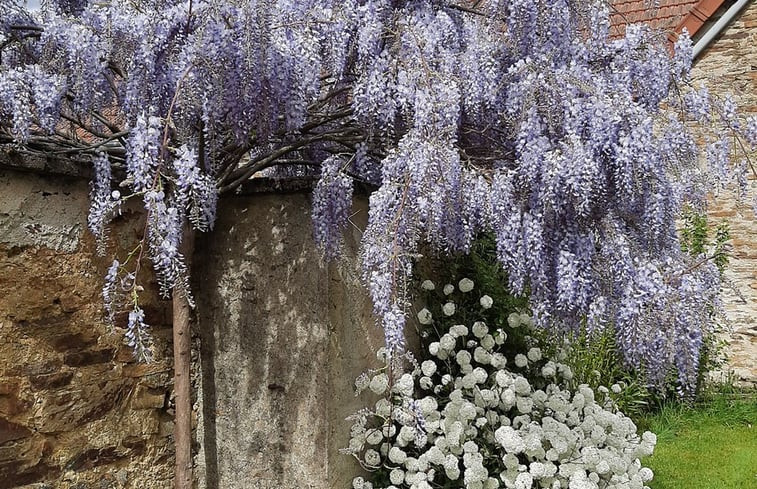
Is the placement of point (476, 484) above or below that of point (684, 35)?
below

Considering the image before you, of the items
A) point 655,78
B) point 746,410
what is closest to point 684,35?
point 655,78

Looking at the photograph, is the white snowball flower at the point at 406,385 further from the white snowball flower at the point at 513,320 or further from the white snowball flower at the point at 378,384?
the white snowball flower at the point at 513,320

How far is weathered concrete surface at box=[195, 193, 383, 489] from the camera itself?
3209 mm

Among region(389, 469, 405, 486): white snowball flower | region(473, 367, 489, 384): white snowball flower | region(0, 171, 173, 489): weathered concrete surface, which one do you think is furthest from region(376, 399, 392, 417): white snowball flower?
region(0, 171, 173, 489): weathered concrete surface

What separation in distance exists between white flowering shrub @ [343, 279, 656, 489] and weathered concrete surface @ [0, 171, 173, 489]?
3.49 feet

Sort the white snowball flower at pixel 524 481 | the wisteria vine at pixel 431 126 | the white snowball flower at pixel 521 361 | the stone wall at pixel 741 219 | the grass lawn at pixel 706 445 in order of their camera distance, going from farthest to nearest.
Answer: the stone wall at pixel 741 219, the grass lawn at pixel 706 445, the white snowball flower at pixel 521 361, the white snowball flower at pixel 524 481, the wisteria vine at pixel 431 126

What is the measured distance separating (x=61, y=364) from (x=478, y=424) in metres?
1.97

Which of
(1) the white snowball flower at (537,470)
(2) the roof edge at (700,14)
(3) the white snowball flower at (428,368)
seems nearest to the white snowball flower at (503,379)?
(3) the white snowball flower at (428,368)

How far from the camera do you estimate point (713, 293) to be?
2.83 meters

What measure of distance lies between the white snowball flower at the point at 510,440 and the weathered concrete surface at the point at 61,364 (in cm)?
168

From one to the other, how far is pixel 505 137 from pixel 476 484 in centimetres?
161

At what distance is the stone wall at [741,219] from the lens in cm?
639

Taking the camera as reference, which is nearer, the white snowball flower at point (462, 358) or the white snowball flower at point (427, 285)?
the white snowball flower at point (462, 358)

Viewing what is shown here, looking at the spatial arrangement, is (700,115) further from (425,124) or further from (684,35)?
(425,124)
